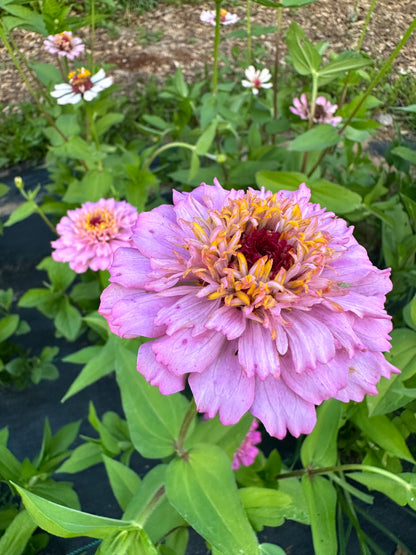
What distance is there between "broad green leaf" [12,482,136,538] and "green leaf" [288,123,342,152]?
35.4 inches

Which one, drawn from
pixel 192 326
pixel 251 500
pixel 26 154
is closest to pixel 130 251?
pixel 192 326

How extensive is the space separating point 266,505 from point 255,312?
387mm

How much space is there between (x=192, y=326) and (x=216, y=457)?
27 cm

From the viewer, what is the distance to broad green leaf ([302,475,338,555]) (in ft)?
2.35

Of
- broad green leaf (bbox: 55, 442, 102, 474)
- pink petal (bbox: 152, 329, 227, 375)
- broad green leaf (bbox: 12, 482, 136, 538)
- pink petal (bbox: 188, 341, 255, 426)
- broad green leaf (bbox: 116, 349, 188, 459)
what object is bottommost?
broad green leaf (bbox: 55, 442, 102, 474)

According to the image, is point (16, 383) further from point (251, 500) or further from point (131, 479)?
point (251, 500)

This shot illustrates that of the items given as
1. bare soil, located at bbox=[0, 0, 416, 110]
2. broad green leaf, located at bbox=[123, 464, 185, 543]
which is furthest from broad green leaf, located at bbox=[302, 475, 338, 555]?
bare soil, located at bbox=[0, 0, 416, 110]

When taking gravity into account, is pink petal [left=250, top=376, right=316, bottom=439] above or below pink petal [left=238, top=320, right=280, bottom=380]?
below

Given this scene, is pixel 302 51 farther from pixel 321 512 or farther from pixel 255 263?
pixel 321 512

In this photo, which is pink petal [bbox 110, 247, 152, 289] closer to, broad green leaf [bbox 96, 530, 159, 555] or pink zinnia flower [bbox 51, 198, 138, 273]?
broad green leaf [bbox 96, 530, 159, 555]

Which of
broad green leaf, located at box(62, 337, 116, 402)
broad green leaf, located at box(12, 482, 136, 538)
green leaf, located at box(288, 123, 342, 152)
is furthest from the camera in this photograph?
green leaf, located at box(288, 123, 342, 152)

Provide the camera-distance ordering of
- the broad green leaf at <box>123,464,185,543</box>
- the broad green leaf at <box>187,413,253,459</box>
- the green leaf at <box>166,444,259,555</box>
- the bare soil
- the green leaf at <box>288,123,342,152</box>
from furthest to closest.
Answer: the bare soil < the green leaf at <box>288,123,342,152</box> < the broad green leaf at <box>187,413,253,459</box> < the broad green leaf at <box>123,464,185,543</box> < the green leaf at <box>166,444,259,555</box>

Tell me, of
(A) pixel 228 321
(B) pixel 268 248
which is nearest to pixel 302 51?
(B) pixel 268 248

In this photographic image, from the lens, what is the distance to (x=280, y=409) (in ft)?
1.65
